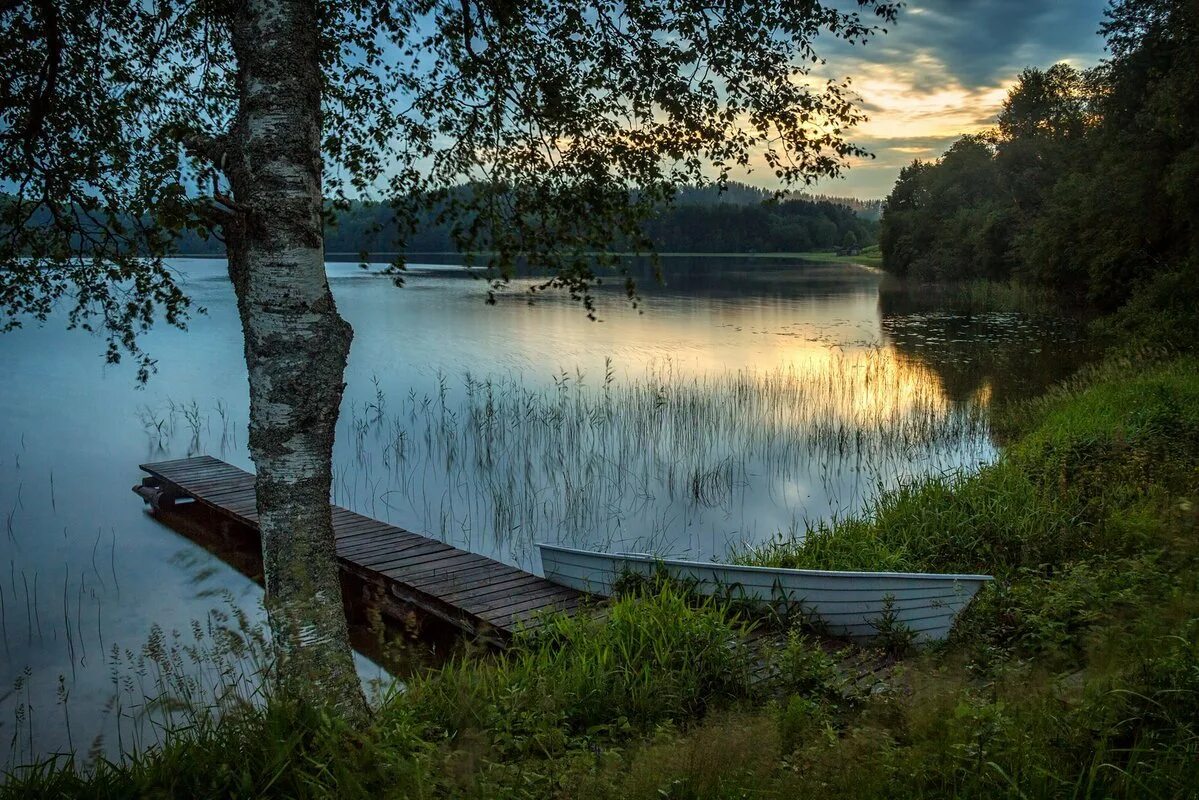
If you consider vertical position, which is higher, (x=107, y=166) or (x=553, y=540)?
(x=107, y=166)

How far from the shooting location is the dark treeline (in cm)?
2158

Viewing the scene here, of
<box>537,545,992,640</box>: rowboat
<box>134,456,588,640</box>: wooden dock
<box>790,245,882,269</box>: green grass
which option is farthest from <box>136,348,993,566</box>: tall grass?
<box>790,245,882,269</box>: green grass

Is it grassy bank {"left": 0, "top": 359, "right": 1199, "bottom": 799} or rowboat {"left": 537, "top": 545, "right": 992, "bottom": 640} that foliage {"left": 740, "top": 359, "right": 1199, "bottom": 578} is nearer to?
grassy bank {"left": 0, "top": 359, "right": 1199, "bottom": 799}

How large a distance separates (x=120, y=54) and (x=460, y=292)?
4539 cm

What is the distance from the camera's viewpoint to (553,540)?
10805 mm

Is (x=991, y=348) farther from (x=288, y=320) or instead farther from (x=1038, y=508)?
(x=288, y=320)

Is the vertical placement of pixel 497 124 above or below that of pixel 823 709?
above

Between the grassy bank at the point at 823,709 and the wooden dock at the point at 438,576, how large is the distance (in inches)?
38.4

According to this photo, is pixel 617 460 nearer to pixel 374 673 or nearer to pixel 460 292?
pixel 374 673

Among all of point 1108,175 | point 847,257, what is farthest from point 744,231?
point 1108,175

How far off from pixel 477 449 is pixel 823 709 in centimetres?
1057

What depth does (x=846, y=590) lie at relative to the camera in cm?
647

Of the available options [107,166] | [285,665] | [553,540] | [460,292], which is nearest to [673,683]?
[285,665]

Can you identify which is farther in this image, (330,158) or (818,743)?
(330,158)
